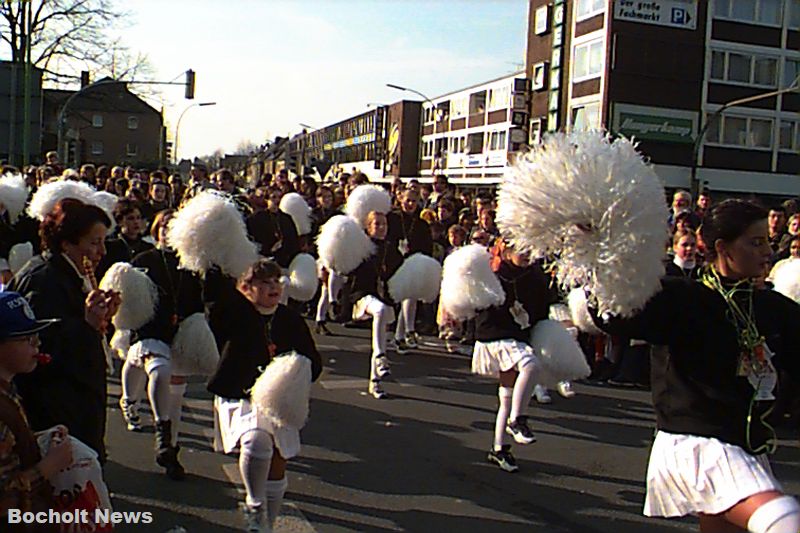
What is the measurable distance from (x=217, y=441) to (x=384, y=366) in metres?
3.61

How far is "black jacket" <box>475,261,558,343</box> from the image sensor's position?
6.48 meters

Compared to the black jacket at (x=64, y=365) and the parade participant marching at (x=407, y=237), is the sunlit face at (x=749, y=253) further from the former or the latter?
the parade participant marching at (x=407, y=237)

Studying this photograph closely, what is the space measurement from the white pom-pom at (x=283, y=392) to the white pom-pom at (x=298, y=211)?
281 inches

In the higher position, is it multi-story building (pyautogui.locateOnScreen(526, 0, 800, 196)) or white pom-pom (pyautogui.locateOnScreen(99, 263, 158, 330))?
multi-story building (pyautogui.locateOnScreen(526, 0, 800, 196))

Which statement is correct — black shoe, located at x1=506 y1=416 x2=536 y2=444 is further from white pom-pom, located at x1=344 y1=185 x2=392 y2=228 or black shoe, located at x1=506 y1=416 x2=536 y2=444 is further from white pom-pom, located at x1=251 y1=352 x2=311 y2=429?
white pom-pom, located at x1=344 y1=185 x2=392 y2=228

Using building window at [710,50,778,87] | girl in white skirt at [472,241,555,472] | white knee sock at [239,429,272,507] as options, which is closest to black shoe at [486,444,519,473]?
girl in white skirt at [472,241,555,472]

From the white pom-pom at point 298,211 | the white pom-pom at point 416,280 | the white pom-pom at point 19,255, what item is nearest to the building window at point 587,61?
the white pom-pom at point 298,211

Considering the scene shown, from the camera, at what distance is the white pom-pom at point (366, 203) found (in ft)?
32.5

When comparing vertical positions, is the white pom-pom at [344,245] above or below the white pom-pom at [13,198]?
below

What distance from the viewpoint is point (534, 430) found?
7395 millimetres

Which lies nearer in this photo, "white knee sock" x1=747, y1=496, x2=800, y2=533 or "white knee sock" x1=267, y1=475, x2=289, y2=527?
"white knee sock" x1=747, y1=496, x2=800, y2=533

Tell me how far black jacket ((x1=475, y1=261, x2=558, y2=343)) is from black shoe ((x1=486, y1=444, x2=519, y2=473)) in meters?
0.85

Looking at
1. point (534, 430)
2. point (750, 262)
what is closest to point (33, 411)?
point (750, 262)

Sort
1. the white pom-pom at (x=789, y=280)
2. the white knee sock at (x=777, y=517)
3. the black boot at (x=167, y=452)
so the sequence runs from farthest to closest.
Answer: the white pom-pom at (x=789, y=280)
the black boot at (x=167, y=452)
the white knee sock at (x=777, y=517)
